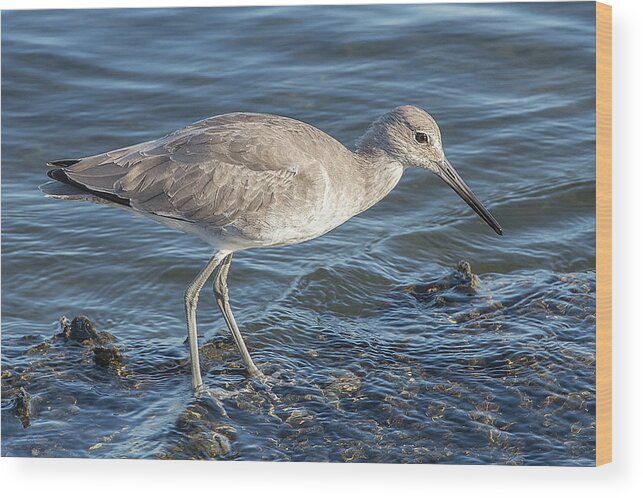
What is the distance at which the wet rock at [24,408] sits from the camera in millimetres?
6641

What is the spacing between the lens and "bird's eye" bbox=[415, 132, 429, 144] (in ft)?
21.5

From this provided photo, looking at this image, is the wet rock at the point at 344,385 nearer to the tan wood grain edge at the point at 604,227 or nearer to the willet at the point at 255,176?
the willet at the point at 255,176

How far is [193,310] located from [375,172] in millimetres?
1404

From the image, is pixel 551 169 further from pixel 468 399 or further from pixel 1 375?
pixel 1 375

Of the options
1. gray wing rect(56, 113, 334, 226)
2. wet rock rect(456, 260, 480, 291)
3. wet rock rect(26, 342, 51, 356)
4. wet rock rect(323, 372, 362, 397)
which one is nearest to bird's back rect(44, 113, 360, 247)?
gray wing rect(56, 113, 334, 226)

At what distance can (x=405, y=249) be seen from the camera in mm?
8320

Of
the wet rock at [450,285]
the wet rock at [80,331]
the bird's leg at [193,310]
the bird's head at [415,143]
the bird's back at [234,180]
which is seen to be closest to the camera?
the bird's back at [234,180]

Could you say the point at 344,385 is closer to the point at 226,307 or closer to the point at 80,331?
the point at 226,307

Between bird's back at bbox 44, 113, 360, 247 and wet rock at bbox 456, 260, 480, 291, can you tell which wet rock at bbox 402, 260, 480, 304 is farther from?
bird's back at bbox 44, 113, 360, 247

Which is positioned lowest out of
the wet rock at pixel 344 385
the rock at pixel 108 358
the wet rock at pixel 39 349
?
the wet rock at pixel 344 385

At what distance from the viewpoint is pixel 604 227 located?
19.7ft

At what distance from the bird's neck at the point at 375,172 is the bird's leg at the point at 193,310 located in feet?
3.07

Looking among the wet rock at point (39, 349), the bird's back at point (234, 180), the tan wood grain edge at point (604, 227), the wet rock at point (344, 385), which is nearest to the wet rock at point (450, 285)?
the wet rock at point (344, 385)

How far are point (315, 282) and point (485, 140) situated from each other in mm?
1699
